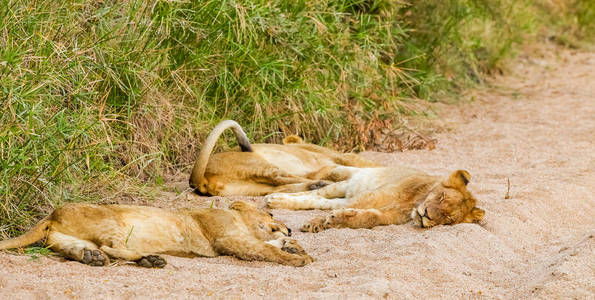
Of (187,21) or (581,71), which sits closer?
(187,21)

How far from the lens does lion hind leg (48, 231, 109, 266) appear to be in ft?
11.8

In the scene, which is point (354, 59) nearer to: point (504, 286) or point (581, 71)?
point (504, 286)

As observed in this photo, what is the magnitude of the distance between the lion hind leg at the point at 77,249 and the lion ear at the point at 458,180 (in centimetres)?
219

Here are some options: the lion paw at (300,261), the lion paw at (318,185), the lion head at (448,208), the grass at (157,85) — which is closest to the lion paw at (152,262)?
the lion paw at (300,261)

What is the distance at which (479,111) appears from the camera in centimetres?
959

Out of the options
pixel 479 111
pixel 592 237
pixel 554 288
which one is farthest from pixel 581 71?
pixel 554 288

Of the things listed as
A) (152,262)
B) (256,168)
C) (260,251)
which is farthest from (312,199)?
(152,262)

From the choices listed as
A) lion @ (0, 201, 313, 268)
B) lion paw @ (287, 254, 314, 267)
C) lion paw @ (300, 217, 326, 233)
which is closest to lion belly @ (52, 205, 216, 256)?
lion @ (0, 201, 313, 268)

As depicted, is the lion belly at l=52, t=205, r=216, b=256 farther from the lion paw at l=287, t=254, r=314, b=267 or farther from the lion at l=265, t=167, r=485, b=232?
the lion at l=265, t=167, r=485, b=232

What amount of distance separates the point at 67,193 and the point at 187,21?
1990 millimetres

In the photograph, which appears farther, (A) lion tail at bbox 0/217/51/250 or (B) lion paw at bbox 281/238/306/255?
(B) lion paw at bbox 281/238/306/255

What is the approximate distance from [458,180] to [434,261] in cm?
110

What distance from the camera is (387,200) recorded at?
5082 mm

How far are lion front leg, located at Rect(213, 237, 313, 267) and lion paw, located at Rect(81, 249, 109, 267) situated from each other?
64 cm
